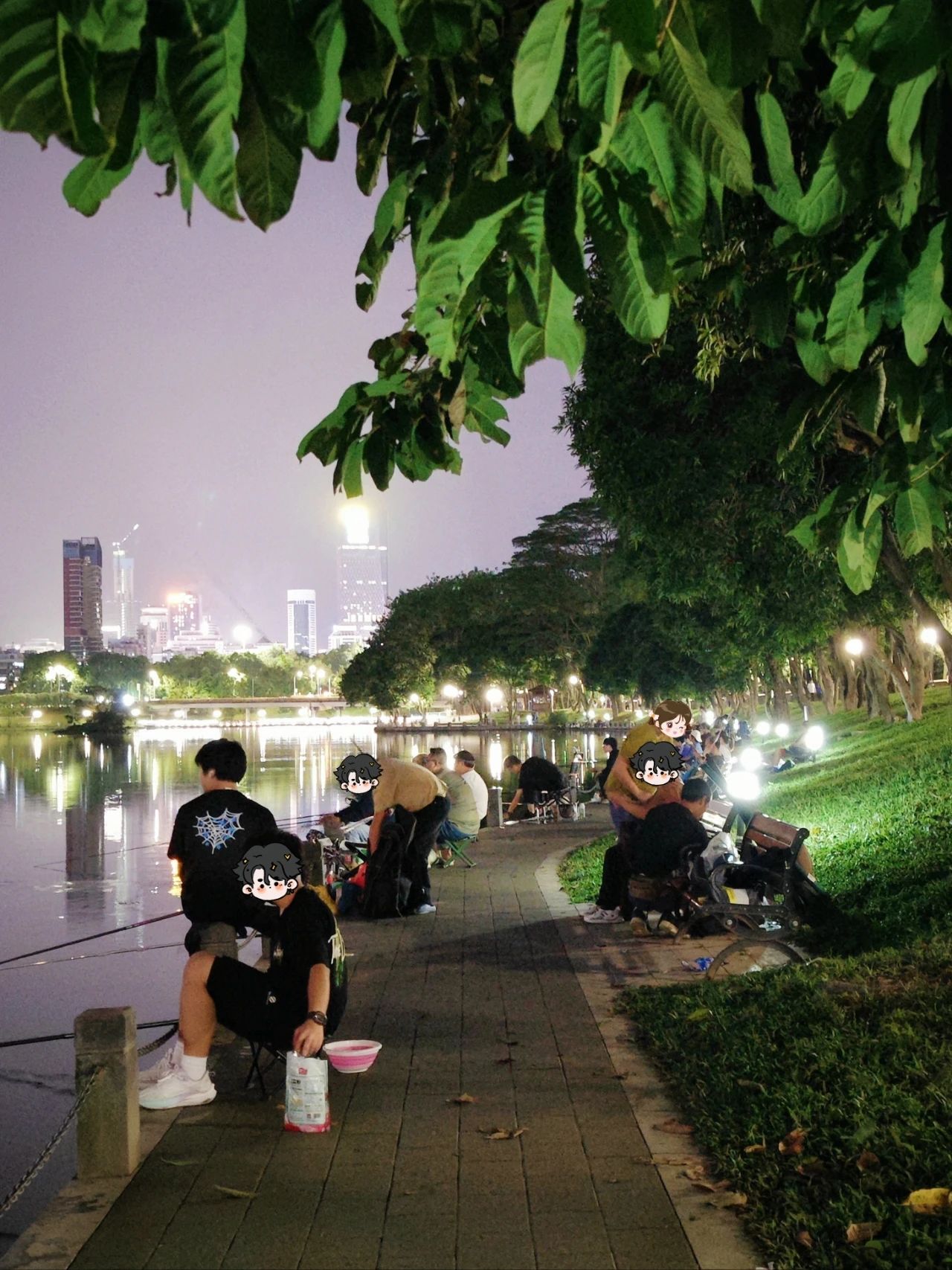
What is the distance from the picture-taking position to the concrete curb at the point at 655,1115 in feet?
15.3

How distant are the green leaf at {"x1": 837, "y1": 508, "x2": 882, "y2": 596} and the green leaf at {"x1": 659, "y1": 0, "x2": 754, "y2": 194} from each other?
181 centimetres

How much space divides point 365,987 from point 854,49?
758cm

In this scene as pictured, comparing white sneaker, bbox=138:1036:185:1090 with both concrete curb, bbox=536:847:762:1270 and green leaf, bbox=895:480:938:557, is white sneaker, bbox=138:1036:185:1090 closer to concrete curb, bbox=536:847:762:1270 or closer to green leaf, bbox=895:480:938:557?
concrete curb, bbox=536:847:762:1270

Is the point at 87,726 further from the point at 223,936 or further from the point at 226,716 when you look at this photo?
the point at 223,936

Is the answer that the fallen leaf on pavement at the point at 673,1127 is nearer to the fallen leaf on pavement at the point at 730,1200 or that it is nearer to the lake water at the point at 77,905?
the fallen leaf on pavement at the point at 730,1200

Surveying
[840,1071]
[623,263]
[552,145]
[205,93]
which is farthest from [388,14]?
[840,1071]

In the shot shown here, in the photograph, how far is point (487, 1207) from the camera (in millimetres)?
5055

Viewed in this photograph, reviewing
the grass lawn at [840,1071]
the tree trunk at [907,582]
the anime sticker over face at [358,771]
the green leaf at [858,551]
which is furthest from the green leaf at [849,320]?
the tree trunk at [907,582]

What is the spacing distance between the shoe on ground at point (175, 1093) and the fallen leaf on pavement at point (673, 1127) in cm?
228

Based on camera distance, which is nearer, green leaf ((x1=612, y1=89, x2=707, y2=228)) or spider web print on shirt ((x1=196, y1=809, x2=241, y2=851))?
green leaf ((x1=612, y1=89, x2=707, y2=228))

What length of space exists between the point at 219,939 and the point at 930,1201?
12.9 feet

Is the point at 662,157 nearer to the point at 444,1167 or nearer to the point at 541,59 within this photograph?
the point at 541,59

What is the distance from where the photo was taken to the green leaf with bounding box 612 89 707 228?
2.66 meters

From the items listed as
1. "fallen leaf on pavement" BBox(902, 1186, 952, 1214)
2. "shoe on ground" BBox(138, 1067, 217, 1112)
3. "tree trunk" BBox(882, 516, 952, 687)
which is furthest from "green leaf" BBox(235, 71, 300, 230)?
"tree trunk" BBox(882, 516, 952, 687)
